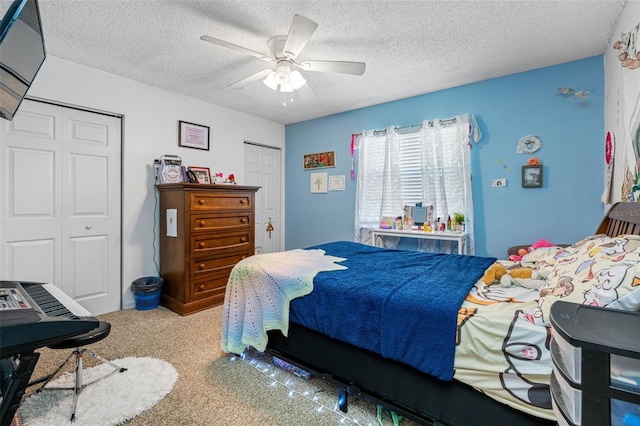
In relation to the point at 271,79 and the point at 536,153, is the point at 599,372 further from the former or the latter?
the point at 536,153

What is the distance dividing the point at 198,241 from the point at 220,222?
0.34 metres

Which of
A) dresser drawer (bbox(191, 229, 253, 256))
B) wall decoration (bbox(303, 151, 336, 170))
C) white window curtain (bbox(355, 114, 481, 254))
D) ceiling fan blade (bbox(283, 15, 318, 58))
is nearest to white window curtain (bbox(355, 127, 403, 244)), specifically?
white window curtain (bbox(355, 114, 481, 254))

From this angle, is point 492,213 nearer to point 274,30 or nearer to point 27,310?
point 274,30

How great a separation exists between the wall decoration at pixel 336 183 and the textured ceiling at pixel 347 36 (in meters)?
1.42

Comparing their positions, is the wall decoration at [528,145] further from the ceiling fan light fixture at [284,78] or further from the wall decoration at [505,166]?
the ceiling fan light fixture at [284,78]

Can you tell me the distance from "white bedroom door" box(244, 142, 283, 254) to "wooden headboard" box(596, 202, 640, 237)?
3854mm

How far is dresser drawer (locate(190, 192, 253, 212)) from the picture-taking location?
3111 millimetres

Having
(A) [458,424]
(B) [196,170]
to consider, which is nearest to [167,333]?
(B) [196,170]

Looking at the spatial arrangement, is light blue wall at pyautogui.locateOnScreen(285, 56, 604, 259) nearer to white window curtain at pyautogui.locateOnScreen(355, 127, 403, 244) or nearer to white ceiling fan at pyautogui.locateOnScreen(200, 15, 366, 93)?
white window curtain at pyautogui.locateOnScreen(355, 127, 403, 244)

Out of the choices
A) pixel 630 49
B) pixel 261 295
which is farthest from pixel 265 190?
pixel 630 49

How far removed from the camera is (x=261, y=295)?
76.8 inches

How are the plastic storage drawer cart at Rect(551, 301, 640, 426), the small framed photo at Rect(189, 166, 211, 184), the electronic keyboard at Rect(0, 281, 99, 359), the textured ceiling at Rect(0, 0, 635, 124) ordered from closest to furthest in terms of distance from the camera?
the plastic storage drawer cart at Rect(551, 301, 640, 426)
the electronic keyboard at Rect(0, 281, 99, 359)
the textured ceiling at Rect(0, 0, 635, 124)
the small framed photo at Rect(189, 166, 211, 184)

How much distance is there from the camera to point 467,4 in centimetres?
193

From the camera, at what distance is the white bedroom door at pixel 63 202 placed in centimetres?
254
